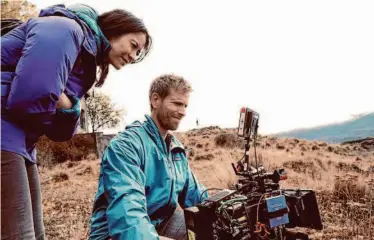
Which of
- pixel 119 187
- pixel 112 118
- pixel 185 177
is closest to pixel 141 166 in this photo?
pixel 119 187

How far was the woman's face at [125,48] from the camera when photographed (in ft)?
6.04

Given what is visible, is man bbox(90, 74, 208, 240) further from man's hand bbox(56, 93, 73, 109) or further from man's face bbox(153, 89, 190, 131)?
man's hand bbox(56, 93, 73, 109)

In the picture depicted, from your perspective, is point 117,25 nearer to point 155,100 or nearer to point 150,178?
point 155,100

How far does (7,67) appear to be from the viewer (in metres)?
1.48

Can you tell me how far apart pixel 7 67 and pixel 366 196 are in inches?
215

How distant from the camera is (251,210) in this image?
1968 millimetres

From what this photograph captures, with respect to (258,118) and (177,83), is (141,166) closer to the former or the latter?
(177,83)

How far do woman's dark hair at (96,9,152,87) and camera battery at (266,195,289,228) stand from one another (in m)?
1.13

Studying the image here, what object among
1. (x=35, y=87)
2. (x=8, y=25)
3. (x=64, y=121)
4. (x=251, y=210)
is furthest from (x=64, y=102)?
(x=251, y=210)

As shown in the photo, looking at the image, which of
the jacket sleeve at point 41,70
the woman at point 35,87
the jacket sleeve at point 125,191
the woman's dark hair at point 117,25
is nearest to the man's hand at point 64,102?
the woman at point 35,87

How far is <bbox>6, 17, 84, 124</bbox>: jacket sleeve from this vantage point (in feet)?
4.35

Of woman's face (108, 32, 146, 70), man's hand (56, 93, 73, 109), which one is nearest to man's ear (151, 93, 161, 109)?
woman's face (108, 32, 146, 70)

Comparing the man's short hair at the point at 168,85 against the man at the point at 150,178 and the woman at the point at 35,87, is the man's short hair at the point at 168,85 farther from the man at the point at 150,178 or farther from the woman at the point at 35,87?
the woman at the point at 35,87

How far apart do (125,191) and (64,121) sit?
46 centimetres
